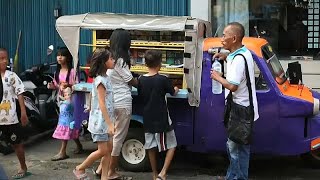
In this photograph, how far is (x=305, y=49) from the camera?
32.9 ft

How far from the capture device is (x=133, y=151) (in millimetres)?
7004

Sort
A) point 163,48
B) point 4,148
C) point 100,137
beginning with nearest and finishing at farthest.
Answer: point 100,137
point 163,48
point 4,148

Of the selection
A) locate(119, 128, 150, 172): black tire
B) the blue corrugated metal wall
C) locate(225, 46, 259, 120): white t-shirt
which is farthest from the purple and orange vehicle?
the blue corrugated metal wall

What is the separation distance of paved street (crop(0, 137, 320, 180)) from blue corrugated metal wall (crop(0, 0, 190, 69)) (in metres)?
2.75

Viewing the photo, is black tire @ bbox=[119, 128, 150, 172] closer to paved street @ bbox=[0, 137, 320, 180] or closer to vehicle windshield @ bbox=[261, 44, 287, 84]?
paved street @ bbox=[0, 137, 320, 180]

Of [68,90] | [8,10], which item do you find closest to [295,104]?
[68,90]

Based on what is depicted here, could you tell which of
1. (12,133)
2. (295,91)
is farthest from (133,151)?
(295,91)

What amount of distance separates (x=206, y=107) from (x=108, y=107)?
1271 millimetres

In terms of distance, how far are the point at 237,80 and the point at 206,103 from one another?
120 centimetres

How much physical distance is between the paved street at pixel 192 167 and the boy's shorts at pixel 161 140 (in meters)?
0.59

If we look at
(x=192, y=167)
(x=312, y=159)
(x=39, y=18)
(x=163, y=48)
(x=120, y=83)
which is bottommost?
(x=192, y=167)

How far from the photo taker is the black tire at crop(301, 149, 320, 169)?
7254 millimetres

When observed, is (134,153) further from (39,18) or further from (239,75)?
(39,18)

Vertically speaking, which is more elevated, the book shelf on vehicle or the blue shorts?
the book shelf on vehicle
